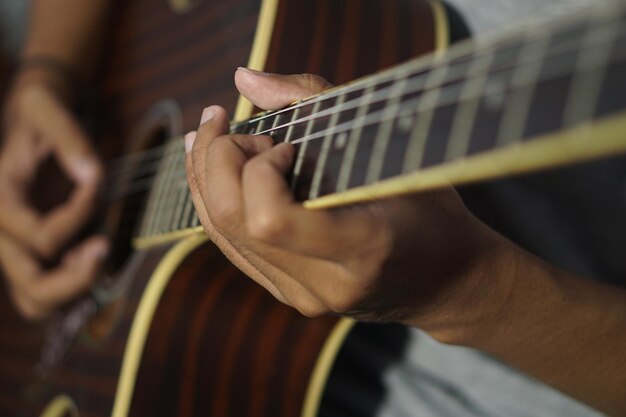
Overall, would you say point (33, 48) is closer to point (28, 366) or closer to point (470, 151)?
point (28, 366)

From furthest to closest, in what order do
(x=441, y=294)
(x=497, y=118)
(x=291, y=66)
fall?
(x=291, y=66) → (x=441, y=294) → (x=497, y=118)

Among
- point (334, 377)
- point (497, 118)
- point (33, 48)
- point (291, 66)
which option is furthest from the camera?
point (33, 48)

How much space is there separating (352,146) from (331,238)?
50 millimetres

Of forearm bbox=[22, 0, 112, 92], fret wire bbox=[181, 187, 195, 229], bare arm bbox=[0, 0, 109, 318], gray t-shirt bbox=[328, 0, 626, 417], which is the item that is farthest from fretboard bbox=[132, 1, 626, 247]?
forearm bbox=[22, 0, 112, 92]

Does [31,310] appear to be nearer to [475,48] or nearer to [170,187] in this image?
[170,187]

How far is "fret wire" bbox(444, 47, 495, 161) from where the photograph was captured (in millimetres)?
311

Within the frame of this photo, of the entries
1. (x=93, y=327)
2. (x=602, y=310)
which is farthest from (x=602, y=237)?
(x=93, y=327)

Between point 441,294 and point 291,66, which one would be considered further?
point 291,66

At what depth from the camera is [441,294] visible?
1.47 feet

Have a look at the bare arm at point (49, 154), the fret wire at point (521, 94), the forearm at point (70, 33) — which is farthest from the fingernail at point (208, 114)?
the forearm at point (70, 33)

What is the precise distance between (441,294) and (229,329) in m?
0.28

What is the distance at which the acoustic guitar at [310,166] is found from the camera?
0.91 ft

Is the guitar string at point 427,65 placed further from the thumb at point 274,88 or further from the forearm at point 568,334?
the forearm at point 568,334

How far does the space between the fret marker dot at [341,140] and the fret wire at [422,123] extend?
0.05 meters
